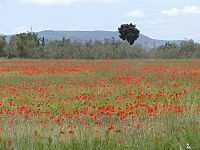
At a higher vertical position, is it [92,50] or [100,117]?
[92,50]

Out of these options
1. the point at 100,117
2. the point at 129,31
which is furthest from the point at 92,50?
the point at 100,117

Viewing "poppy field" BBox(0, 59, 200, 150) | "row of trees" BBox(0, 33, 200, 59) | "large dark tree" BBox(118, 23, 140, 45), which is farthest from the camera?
"large dark tree" BBox(118, 23, 140, 45)

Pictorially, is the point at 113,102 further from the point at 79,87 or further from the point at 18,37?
the point at 18,37

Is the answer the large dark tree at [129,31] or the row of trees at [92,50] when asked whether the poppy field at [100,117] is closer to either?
the row of trees at [92,50]

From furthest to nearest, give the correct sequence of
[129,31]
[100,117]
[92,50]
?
[129,31], [92,50], [100,117]

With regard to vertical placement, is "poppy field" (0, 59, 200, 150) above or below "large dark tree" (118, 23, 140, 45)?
below

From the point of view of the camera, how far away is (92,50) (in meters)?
50.8

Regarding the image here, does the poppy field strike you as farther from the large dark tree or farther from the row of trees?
the large dark tree

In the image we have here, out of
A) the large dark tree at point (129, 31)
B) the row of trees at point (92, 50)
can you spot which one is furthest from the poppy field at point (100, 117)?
the large dark tree at point (129, 31)

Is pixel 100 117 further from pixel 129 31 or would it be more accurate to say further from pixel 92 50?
pixel 129 31

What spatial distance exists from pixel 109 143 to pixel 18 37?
48789 mm

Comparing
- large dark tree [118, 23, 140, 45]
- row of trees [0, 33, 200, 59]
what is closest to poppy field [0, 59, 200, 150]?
row of trees [0, 33, 200, 59]

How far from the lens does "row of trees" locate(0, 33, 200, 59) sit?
49.3 metres

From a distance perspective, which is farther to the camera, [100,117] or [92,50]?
[92,50]
